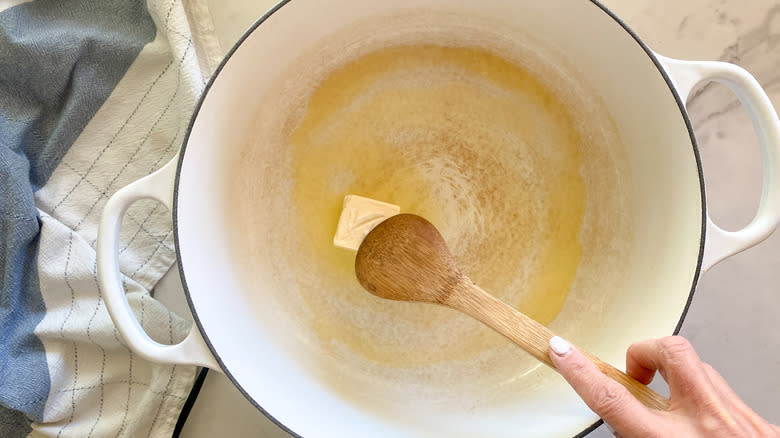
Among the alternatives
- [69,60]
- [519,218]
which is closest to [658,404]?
[519,218]

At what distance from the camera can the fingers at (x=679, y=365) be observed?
49 centimetres

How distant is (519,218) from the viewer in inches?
31.9

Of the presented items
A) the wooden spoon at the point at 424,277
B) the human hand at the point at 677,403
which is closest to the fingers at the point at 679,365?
the human hand at the point at 677,403

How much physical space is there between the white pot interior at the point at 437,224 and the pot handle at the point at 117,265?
0.12ft

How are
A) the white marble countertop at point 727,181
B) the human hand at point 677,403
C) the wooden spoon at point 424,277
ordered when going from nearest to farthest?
→ the human hand at point 677,403 → the wooden spoon at point 424,277 → the white marble countertop at point 727,181

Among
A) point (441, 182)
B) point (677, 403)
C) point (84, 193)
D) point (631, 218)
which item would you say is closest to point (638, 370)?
point (677, 403)

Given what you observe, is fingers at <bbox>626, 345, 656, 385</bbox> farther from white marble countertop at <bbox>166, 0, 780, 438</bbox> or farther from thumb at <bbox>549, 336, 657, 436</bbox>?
white marble countertop at <bbox>166, 0, 780, 438</bbox>

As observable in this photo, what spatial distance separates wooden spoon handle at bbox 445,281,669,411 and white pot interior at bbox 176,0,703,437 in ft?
0.29

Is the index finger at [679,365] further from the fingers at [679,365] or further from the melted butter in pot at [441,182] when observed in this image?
the melted butter in pot at [441,182]

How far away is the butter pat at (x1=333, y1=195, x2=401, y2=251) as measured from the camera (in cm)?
75

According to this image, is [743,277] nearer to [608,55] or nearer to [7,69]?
[608,55]

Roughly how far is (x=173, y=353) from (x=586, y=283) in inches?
21.2

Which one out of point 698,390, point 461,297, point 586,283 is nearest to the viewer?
point 698,390

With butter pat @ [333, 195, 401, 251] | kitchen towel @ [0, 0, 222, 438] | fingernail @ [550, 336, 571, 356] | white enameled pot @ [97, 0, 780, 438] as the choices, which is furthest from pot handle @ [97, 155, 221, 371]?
fingernail @ [550, 336, 571, 356]
